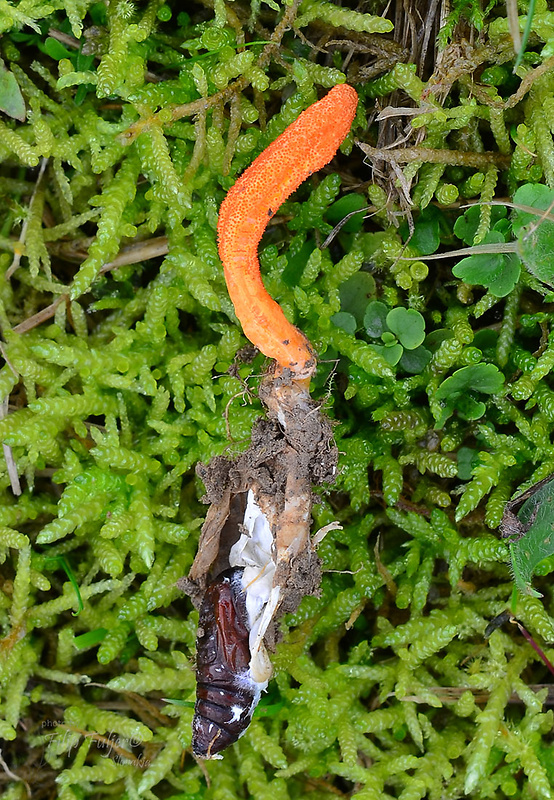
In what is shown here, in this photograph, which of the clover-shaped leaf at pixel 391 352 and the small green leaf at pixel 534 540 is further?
the clover-shaped leaf at pixel 391 352

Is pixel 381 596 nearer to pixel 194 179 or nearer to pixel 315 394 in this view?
pixel 315 394

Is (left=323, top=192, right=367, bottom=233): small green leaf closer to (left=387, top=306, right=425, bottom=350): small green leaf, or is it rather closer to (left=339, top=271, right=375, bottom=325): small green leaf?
(left=339, top=271, right=375, bottom=325): small green leaf

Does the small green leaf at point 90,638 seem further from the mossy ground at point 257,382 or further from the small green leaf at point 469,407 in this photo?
the small green leaf at point 469,407

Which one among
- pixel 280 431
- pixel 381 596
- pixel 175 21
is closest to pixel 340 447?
pixel 280 431

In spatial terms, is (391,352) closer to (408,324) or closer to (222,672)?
(408,324)

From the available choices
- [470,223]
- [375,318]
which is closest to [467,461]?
[375,318]

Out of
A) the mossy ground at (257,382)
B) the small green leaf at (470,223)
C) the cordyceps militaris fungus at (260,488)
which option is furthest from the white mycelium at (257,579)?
the small green leaf at (470,223)

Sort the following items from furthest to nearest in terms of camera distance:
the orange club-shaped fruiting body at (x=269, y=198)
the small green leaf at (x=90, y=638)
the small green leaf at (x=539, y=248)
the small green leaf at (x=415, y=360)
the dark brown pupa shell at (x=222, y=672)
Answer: the small green leaf at (x=90, y=638) → the small green leaf at (x=415, y=360) → the dark brown pupa shell at (x=222, y=672) → the small green leaf at (x=539, y=248) → the orange club-shaped fruiting body at (x=269, y=198)
